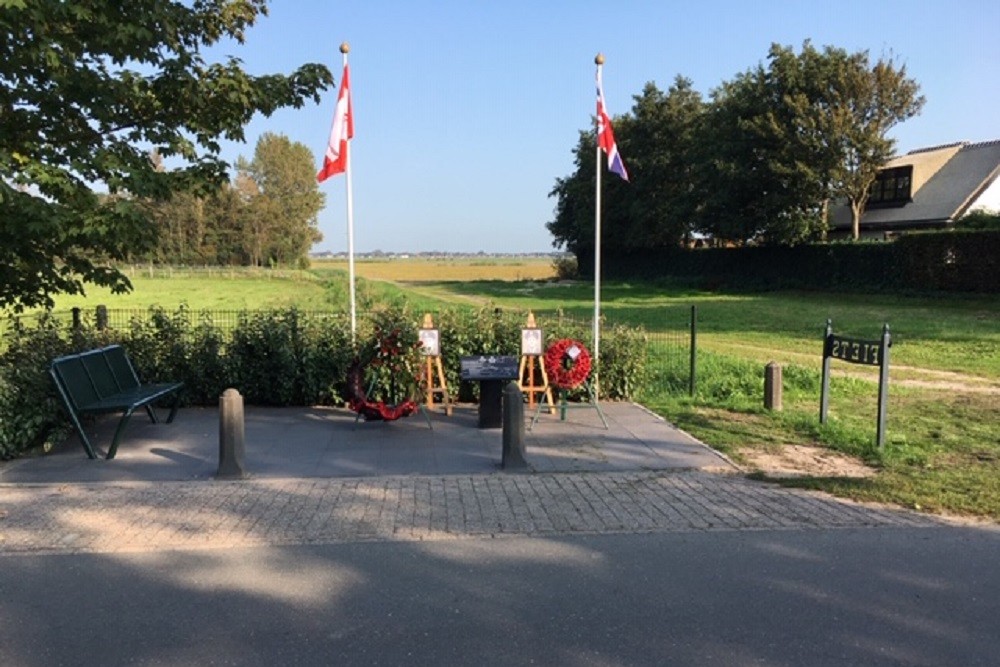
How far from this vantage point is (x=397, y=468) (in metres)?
6.96

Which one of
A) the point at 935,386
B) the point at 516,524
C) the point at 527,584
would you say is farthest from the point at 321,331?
the point at 935,386

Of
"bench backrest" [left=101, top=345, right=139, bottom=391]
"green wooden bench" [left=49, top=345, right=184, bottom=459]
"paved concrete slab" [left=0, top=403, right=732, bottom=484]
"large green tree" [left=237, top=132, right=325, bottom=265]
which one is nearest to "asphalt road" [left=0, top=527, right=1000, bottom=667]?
"paved concrete slab" [left=0, top=403, right=732, bottom=484]

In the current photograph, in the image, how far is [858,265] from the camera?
115ft

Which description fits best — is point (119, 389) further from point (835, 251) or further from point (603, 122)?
point (835, 251)

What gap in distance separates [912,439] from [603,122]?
561 cm

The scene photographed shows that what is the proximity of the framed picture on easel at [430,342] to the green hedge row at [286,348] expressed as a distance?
0.17 metres

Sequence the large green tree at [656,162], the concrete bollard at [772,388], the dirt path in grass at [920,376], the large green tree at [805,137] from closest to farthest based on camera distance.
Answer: the concrete bollard at [772,388], the dirt path in grass at [920,376], the large green tree at [805,137], the large green tree at [656,162]

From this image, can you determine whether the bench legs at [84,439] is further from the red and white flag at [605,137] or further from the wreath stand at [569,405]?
the red and white flag at [605,137]

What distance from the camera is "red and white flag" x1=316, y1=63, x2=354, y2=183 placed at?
33.1 feet

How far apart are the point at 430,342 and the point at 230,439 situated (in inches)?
127

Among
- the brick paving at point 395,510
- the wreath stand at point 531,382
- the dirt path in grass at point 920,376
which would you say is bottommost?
the brick paving at point 395,510

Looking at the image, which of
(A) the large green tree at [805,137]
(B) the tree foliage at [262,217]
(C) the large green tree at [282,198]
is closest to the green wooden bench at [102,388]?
(A) the large green tree at [805,137]

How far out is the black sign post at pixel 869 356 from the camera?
7.56 metres

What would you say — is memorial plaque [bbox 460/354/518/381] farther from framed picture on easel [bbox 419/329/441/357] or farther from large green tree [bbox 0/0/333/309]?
large green tree [bbox 0/0/333/309]
